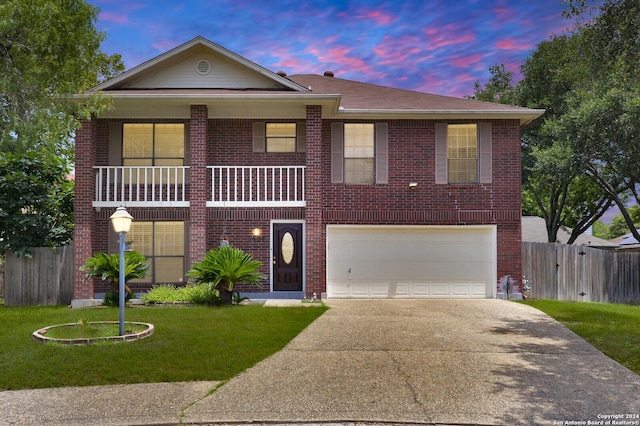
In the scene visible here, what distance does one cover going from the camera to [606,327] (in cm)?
1070

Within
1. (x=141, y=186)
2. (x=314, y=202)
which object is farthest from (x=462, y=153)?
(x=141, y=186)

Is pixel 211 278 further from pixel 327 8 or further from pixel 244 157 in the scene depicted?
pixel 327 8

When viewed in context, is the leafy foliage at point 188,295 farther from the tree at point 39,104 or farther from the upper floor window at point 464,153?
the upper floor window at point 464,153

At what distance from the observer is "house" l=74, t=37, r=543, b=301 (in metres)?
15.4

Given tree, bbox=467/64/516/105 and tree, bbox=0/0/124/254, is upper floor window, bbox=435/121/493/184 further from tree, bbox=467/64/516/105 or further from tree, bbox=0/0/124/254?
tree, bbox=467/64/516/105

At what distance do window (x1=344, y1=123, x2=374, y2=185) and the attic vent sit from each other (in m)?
4.37

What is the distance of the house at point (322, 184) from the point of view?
50.5ft

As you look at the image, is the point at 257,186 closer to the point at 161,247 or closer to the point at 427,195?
the point at 161,247

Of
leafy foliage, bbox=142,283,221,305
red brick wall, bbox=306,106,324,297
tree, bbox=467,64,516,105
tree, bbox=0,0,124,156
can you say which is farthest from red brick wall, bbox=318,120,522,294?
tree, bbox=467,64,516,105

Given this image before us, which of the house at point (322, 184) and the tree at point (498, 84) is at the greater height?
the tree at point (498, 84)

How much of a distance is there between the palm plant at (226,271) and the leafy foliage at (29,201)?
5264 millimetres

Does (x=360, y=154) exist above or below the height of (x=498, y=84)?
below

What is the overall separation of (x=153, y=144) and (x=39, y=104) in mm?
3616

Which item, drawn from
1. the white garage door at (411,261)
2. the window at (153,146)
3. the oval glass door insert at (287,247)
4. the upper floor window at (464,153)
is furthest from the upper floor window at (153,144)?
the upper floor window at (464,153)
